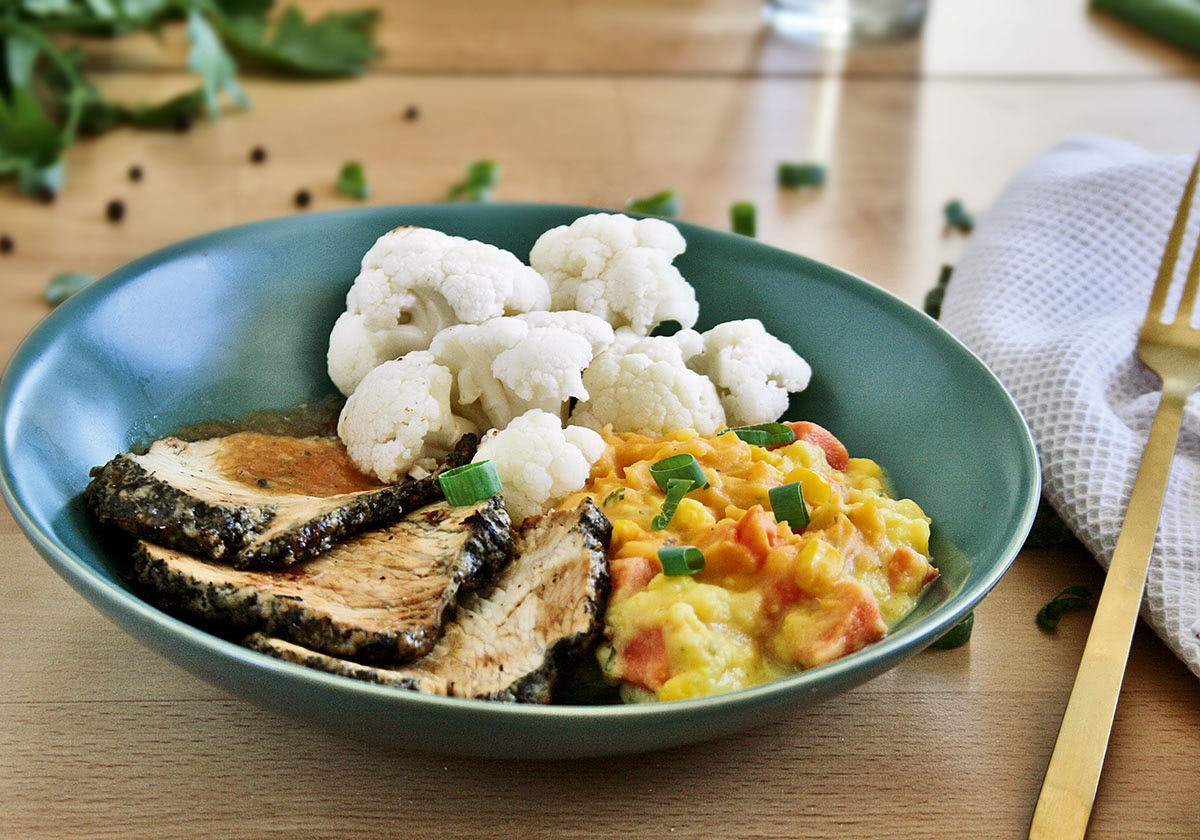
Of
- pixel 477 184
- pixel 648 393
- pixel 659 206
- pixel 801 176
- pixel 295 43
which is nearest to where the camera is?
pixel 648 393

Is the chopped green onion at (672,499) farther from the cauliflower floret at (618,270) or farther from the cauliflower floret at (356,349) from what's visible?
the cauliflower floret at (356,349)

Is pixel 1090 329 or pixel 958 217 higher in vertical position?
pixel 1090 329

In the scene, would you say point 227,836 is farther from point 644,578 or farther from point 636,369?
point 636,369

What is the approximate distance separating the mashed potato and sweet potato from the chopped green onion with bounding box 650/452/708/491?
0.02 m

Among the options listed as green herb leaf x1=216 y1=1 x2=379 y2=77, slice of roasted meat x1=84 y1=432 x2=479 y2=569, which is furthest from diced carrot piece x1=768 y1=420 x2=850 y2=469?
green herb leaf x1=216 y1=1 x2=379 y2=77

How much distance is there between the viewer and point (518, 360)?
214cm

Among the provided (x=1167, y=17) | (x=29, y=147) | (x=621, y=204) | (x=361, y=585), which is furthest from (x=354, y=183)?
(x=1167, y=17)

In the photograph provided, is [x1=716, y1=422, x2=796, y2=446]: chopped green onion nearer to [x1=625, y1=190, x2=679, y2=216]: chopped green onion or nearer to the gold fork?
the gold fork

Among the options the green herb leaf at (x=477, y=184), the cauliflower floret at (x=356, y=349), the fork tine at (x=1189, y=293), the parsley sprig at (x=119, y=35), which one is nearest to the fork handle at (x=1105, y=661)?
the fork tine at (x=1189, y=293)

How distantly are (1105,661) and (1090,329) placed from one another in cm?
96

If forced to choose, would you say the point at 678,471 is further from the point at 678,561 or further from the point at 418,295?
the point at 418,295

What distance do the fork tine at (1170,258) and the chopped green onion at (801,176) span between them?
1.57 metres

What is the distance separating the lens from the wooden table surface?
1.71 meters

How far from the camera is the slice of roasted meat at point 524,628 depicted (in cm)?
160
